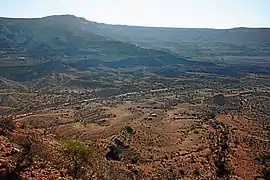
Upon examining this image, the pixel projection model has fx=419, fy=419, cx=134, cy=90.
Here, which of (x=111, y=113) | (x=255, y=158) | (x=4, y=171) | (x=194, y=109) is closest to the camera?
(x=4, y=171)

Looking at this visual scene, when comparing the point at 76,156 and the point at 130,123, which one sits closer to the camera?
the point at 76,156

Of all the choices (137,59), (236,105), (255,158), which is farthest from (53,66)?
(255,158)

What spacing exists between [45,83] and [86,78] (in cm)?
1394

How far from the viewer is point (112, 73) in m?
158

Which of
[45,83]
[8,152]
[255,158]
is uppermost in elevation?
[8,152]

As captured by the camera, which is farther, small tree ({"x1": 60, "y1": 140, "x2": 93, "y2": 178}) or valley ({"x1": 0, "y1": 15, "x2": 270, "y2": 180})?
valley ({"x1": 0, "y1": 15, "x2": 270, "y2": 180})

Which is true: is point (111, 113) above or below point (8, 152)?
below

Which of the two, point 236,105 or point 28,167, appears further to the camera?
point 236,105

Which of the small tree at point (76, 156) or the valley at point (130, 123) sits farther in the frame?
the valley at point (130, 123)

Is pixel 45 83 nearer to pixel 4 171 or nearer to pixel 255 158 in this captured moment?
pixel 255 158

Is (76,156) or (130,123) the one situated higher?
(76,156)

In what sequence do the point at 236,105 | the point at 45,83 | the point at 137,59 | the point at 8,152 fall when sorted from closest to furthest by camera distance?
1. the point at 8,152
2. the point at 236,105
3. the point at 45,83
4. the point at 137,59

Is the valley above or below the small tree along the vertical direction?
below

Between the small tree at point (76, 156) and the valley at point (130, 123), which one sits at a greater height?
the small tree at point (76, 156)
